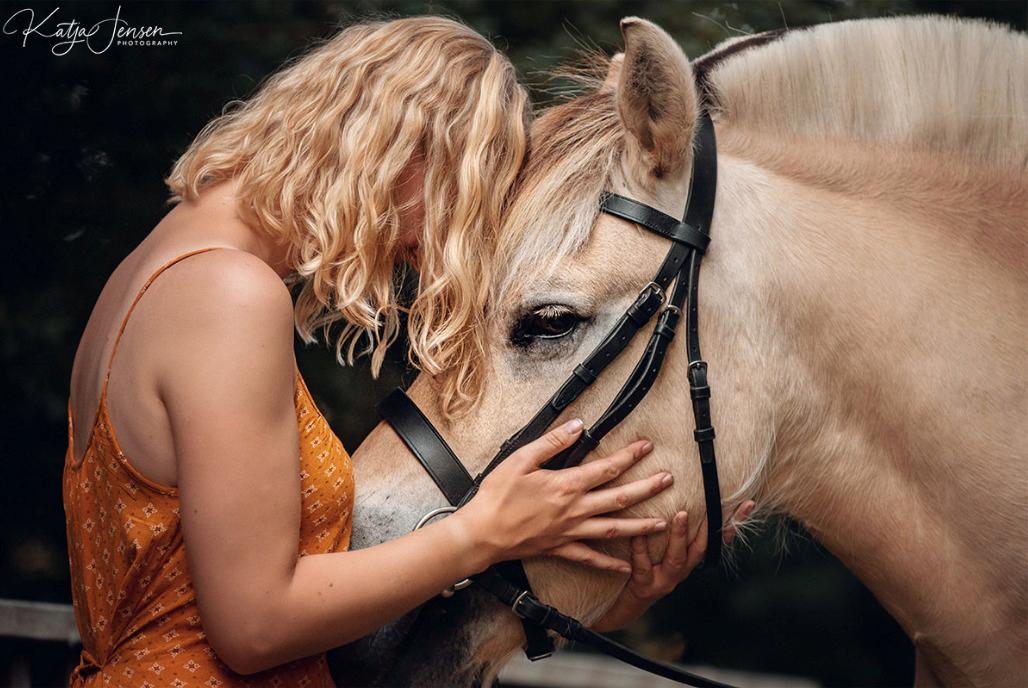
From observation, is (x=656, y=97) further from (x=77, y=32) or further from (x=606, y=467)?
(x=77, y=32)

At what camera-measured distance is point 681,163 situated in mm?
1539

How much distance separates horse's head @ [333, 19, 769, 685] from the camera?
149cm

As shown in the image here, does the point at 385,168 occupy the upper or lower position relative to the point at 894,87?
lower

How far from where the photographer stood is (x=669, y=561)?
1.60 meters

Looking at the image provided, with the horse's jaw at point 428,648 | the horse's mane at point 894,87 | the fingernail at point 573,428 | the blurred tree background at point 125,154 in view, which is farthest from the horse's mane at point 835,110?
the blurred tree background at point 125,154

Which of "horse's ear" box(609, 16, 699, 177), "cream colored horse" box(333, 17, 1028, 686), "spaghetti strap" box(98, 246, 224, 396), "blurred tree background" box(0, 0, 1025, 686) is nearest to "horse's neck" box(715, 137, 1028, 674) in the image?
"cream colored horse" box(333, 17, 1028, 686)

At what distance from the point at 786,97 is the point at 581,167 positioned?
1.35 ft

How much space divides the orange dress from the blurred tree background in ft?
4.16

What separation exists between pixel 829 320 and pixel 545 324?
19.3 inches

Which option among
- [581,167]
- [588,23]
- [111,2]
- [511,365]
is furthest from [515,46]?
[511,365]

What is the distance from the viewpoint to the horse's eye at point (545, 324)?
1487 millimetres

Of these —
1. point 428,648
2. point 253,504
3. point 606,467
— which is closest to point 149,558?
point 253,504

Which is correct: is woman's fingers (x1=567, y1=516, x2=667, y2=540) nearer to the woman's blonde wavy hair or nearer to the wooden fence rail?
the woman's blonde wavy hair

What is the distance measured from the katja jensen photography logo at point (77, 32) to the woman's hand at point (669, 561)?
85.3 inches
